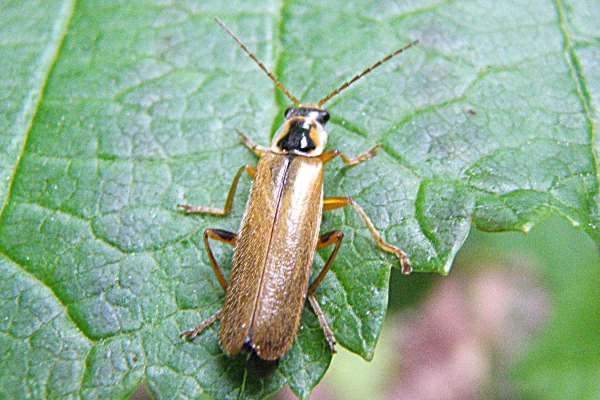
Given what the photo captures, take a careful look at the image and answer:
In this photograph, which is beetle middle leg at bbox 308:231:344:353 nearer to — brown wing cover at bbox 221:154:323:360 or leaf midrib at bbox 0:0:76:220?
brown wing cover at bbox 221:154:323:360

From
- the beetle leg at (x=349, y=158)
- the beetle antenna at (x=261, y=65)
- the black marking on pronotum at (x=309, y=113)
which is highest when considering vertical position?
the beetle antenna at (x=261, y=65)

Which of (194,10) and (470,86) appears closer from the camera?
(470,86)

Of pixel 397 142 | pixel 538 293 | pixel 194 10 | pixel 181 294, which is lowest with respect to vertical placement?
pixel 538 293

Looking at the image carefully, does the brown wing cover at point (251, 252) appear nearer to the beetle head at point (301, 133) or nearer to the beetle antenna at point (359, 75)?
the beetle head at point (301, 133)

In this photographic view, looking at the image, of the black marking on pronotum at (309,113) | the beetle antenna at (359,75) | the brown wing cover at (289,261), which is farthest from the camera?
the beetle antenna at (359,75)

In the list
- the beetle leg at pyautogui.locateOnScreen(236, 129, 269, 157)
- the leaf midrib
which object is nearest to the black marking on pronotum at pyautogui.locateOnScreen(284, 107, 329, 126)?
the beetle leg at pyautogui.locateOnScreen(236, 129, 269, 157)

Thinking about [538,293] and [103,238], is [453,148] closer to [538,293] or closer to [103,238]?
[103,238]

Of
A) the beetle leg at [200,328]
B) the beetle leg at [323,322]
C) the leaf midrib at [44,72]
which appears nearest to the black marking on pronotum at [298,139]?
the beetle leg at [323,322]

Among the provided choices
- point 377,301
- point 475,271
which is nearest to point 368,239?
point 377,301
